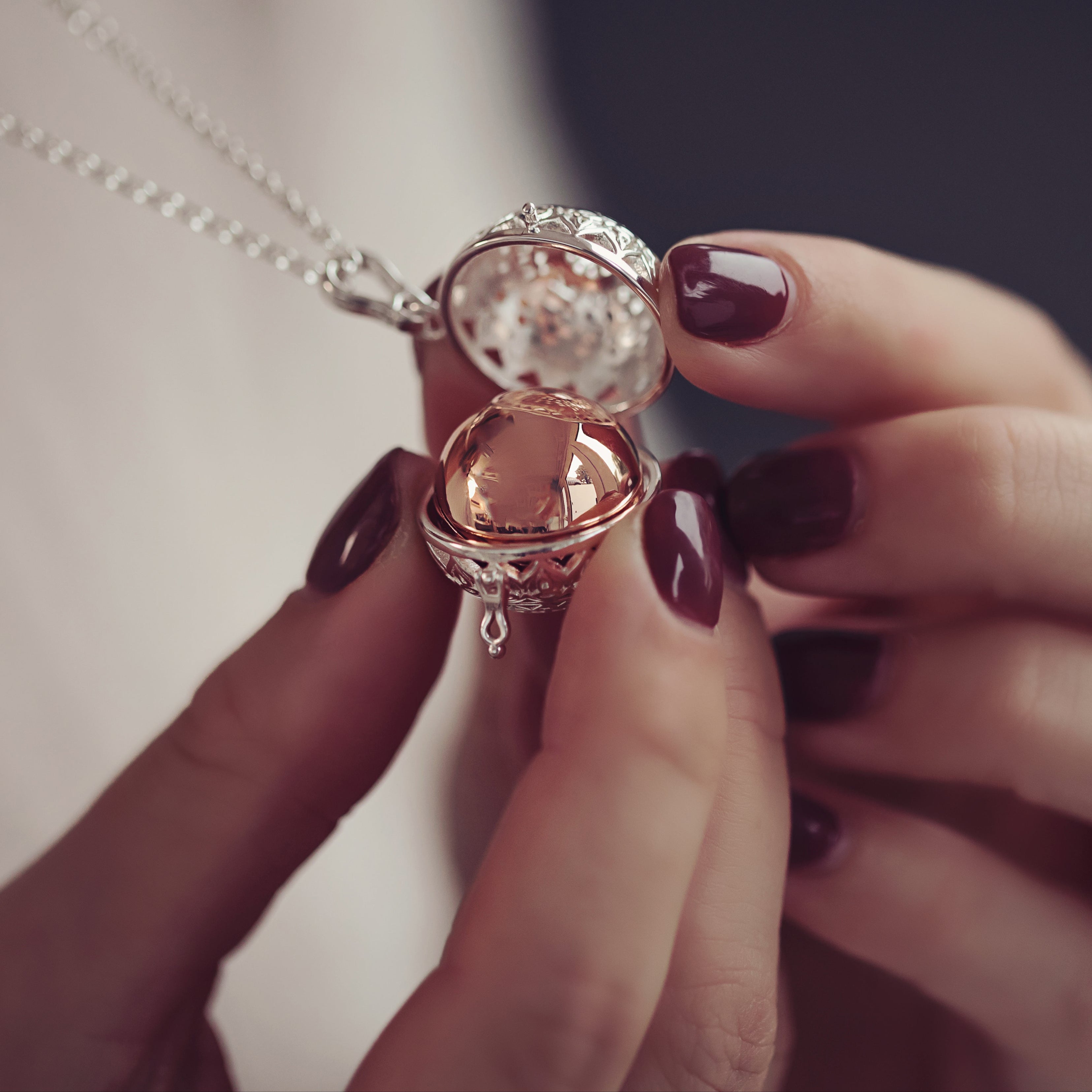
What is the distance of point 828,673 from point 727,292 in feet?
1.08

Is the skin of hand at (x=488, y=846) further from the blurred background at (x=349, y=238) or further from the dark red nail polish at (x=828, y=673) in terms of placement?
the blurred background at (x=349, y=238)

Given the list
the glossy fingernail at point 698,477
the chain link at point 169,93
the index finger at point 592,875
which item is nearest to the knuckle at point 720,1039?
the index finger at point 592,875

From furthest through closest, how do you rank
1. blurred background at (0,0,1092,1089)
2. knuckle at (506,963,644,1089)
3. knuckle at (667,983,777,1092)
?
blurred background at (0,0,1092,1089) → knuckle at (667,983,777,1092) → knuckle at (506,963,644,1089)

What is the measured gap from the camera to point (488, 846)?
614 mm

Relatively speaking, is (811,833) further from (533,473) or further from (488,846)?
(533,473)

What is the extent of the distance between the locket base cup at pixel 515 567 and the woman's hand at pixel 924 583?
17cm

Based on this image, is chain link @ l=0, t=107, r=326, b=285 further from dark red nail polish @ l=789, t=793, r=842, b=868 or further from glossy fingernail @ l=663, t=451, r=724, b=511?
dark red nail polish @ l=789, t=793, r=842, b=868

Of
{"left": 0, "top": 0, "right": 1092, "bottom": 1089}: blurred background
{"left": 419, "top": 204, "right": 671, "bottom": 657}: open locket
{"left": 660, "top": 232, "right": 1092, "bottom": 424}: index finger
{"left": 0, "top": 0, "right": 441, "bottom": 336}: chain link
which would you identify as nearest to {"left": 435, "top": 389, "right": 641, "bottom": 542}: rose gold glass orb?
{"left": 419, "top": 204, "right": 671, "bottom": 657}: open locket

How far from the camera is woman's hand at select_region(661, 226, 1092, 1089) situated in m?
0.65

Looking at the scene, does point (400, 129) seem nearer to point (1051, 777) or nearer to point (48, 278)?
point (48, 278)

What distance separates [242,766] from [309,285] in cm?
86

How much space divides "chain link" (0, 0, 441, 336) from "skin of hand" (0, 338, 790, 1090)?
0.20 m

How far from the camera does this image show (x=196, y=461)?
3.66ft

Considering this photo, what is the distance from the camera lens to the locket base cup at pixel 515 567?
0.53m
